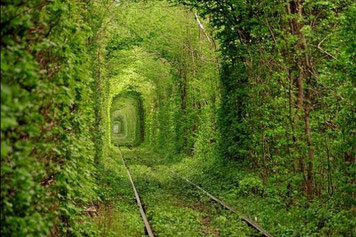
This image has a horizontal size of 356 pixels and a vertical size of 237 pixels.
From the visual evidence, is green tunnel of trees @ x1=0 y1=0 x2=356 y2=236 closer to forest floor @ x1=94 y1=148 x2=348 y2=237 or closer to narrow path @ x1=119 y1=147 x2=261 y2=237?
forest floor @ x1=94 y1=148 x2=348 y2=237

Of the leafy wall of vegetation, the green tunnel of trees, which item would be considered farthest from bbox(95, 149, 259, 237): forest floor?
the leafy wall of vegetation

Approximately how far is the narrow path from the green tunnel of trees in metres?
1.01

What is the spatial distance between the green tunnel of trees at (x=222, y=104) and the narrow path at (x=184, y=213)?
1013 mm

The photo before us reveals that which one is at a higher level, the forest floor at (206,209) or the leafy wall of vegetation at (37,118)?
the leafy wall of vegetation at (37,118)

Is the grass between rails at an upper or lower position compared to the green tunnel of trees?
lower

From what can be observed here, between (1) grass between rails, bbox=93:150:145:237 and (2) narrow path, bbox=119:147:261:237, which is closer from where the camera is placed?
(1) grass between rails, bbox=93:150:145:237

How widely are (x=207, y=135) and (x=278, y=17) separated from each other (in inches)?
486

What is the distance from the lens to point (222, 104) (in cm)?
2067

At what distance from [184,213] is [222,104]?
801 cm

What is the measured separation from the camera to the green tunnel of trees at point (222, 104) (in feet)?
15.7

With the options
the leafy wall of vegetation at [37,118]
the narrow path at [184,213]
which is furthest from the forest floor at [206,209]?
the leafy wall of vegetation at [37,118]

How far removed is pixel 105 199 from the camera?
47.6ft

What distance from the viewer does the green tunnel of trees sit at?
479 centimetres

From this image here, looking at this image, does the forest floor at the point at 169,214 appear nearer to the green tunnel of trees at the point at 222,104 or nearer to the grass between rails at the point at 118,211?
the grass between rails at the point at 118,211
